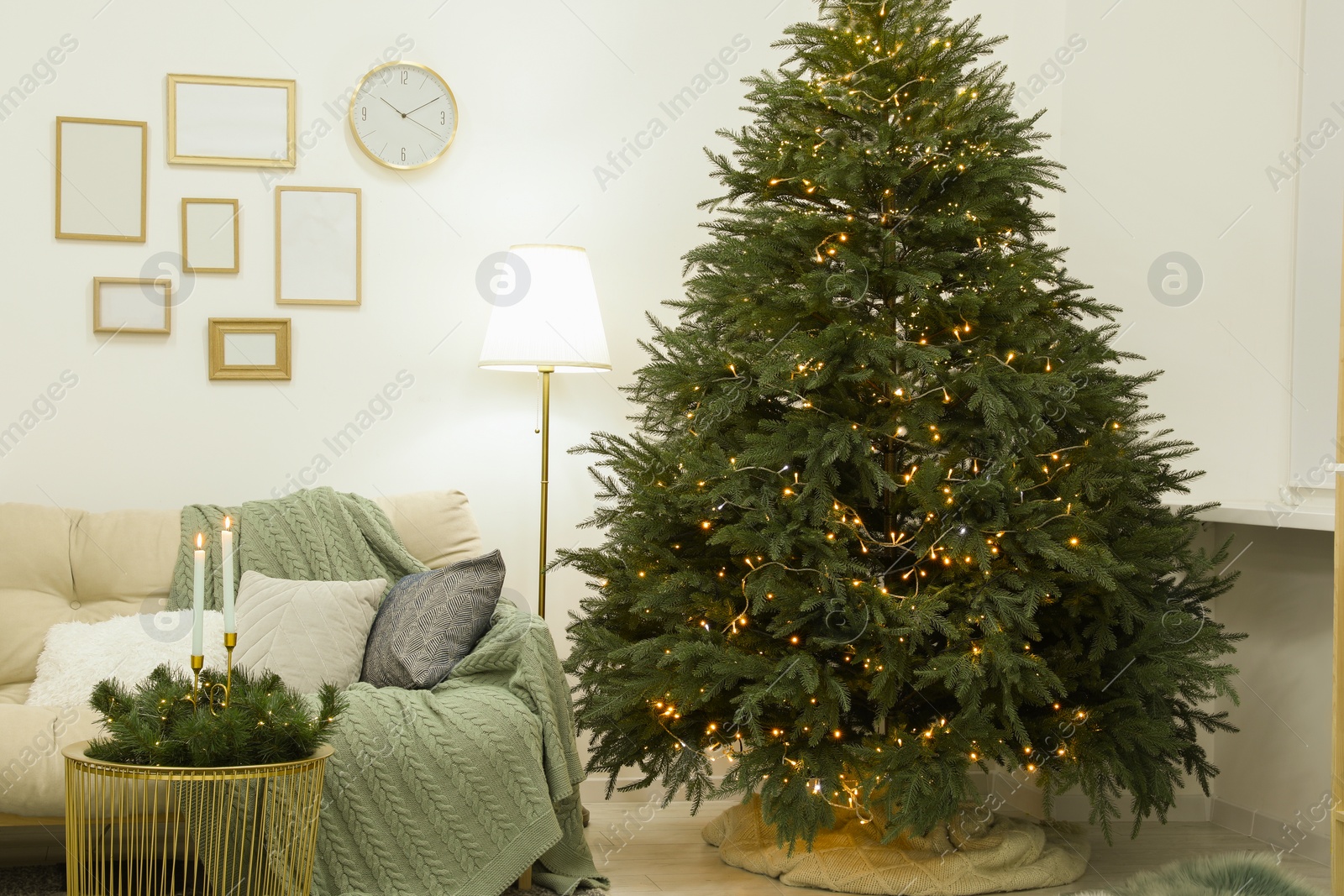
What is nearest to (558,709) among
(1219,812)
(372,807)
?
(372,807)

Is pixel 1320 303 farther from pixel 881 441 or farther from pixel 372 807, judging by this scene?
pixel 372 807

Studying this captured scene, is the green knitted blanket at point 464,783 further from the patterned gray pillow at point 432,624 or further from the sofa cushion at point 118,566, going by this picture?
the sofa cushion at point 118,566

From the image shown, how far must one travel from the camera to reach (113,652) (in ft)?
8.45

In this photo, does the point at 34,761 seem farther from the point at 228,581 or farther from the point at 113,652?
the point at 228,581

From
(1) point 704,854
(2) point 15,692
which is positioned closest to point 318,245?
(2) point 15,692

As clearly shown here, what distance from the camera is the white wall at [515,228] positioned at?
9.98 feet

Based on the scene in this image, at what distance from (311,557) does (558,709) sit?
779 mm

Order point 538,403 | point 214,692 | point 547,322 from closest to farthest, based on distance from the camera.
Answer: point 214,692, point 547,322, point 538,403

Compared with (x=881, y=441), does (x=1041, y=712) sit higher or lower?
lower

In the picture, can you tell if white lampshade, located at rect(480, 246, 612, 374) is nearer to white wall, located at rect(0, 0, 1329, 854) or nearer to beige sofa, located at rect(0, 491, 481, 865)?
white wall, located at rect(0, 0, 1329, 854)

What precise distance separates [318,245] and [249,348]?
364mm

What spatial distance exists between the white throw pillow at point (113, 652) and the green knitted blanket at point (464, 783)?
0.51 meters

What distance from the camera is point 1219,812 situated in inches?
122

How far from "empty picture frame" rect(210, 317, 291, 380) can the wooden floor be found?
5.29 ft
